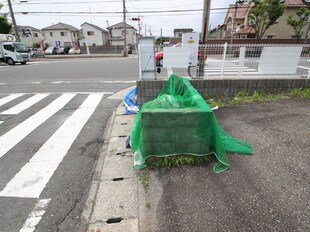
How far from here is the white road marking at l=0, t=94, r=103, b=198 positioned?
8.80 feet

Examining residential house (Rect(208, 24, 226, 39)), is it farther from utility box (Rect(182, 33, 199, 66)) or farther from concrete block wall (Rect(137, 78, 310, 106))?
concrete block wall (Rect(137, 78, 310, 106))

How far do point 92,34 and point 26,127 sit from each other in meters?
52.3

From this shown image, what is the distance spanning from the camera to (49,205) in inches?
95.2

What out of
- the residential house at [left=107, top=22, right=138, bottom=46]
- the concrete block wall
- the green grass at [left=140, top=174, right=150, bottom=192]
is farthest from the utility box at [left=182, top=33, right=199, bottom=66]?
the residential house at [left=107, top=22, right=138, bottom=46]

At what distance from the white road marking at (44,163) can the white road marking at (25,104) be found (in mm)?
2099

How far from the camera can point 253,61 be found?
5559 millimetres

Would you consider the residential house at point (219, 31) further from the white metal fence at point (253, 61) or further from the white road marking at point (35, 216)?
the white road marking at point (35, 216)

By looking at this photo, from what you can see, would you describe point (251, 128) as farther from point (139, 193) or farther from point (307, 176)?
point (139, 193)

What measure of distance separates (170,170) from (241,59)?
4237 mm

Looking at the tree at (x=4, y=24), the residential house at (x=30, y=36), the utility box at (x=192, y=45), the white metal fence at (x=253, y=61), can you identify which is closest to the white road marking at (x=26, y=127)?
the white metal fence at (x=253, y=61)

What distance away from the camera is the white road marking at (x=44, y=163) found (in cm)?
268

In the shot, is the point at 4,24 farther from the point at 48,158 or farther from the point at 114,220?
the point at 114,220

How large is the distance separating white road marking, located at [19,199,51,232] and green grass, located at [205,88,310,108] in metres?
4.27

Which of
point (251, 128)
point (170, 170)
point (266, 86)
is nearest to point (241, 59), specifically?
point (266, 86)
